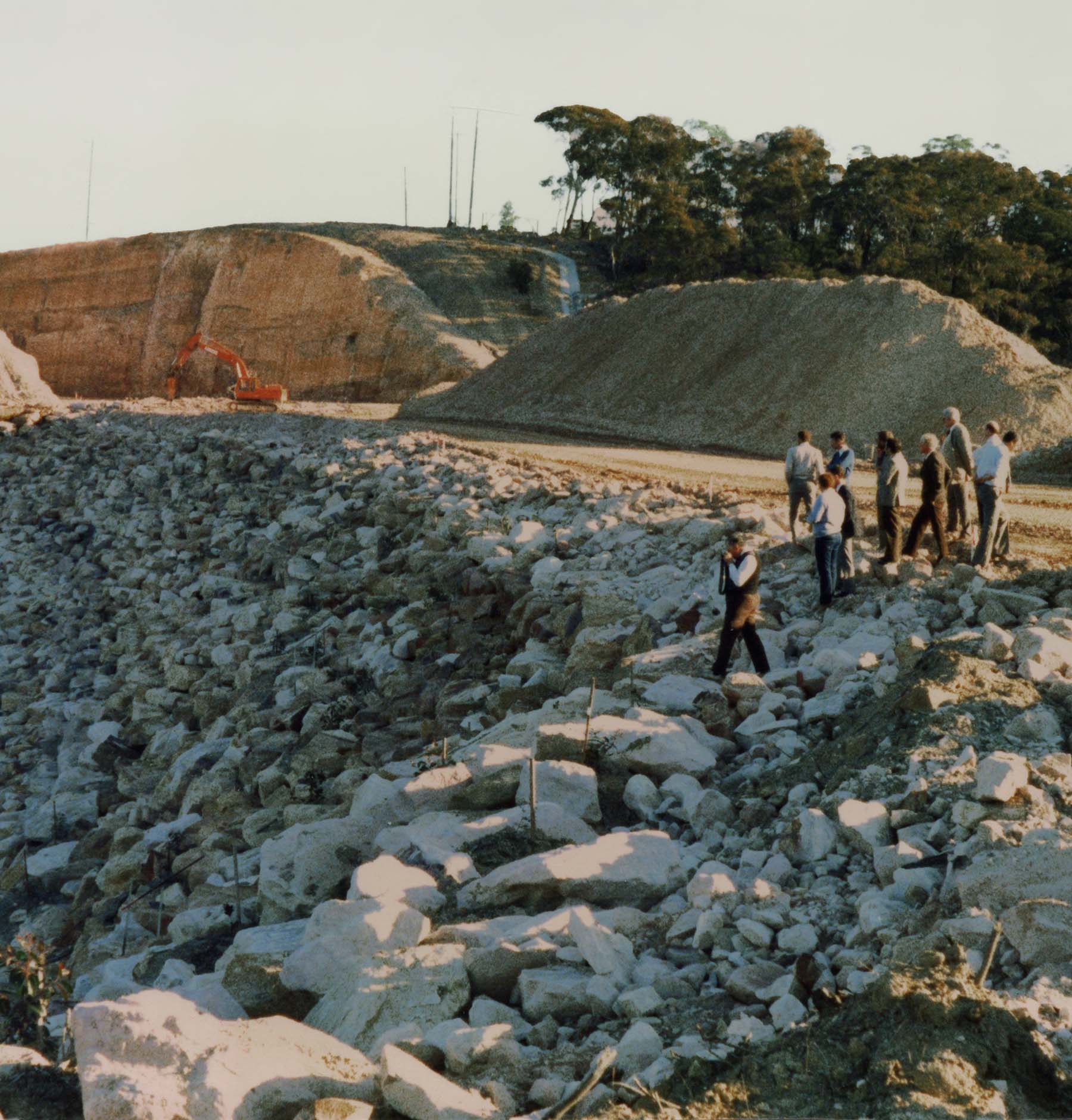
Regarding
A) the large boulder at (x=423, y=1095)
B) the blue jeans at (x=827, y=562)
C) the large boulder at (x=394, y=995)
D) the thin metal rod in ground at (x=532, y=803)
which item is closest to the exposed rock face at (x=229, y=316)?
the blue jeans at (x=827, y=562)

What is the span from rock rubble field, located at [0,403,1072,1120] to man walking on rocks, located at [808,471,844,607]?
280 millimetres

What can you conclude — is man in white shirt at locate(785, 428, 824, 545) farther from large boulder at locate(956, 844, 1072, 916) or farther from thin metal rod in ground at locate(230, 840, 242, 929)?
large boulder at locate(956, 844, 1072, 916)

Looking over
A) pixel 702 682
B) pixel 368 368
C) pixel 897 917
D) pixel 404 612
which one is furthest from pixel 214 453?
pixel 368 368

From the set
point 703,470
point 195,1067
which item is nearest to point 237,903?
point 195,1067

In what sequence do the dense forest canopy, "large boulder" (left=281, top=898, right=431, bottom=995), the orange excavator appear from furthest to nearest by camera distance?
the dense forest canopy
the orange excavator
"large boulder" (left=281, top=898, right=431, bottom=995)

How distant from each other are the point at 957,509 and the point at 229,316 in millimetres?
46547

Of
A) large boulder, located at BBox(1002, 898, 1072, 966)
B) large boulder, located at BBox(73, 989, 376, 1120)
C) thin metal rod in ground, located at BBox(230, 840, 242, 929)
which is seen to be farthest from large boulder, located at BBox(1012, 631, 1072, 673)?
thin metal rod in ground, located at BBox(230, 840, 242, 929)

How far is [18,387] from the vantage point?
3231cm

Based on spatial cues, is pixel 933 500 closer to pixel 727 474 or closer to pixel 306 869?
pixel 306 869

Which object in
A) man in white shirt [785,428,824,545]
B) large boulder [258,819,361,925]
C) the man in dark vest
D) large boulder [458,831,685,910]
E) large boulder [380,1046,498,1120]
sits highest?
man in white shirt [785,428,824,545]

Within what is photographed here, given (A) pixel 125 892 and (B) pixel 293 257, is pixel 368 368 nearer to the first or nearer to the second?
(B) pixel 293 257

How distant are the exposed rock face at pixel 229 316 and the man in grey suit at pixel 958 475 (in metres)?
32.9

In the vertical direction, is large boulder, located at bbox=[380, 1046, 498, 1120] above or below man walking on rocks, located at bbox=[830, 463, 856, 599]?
below

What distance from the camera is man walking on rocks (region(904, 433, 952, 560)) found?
11.0 metres
